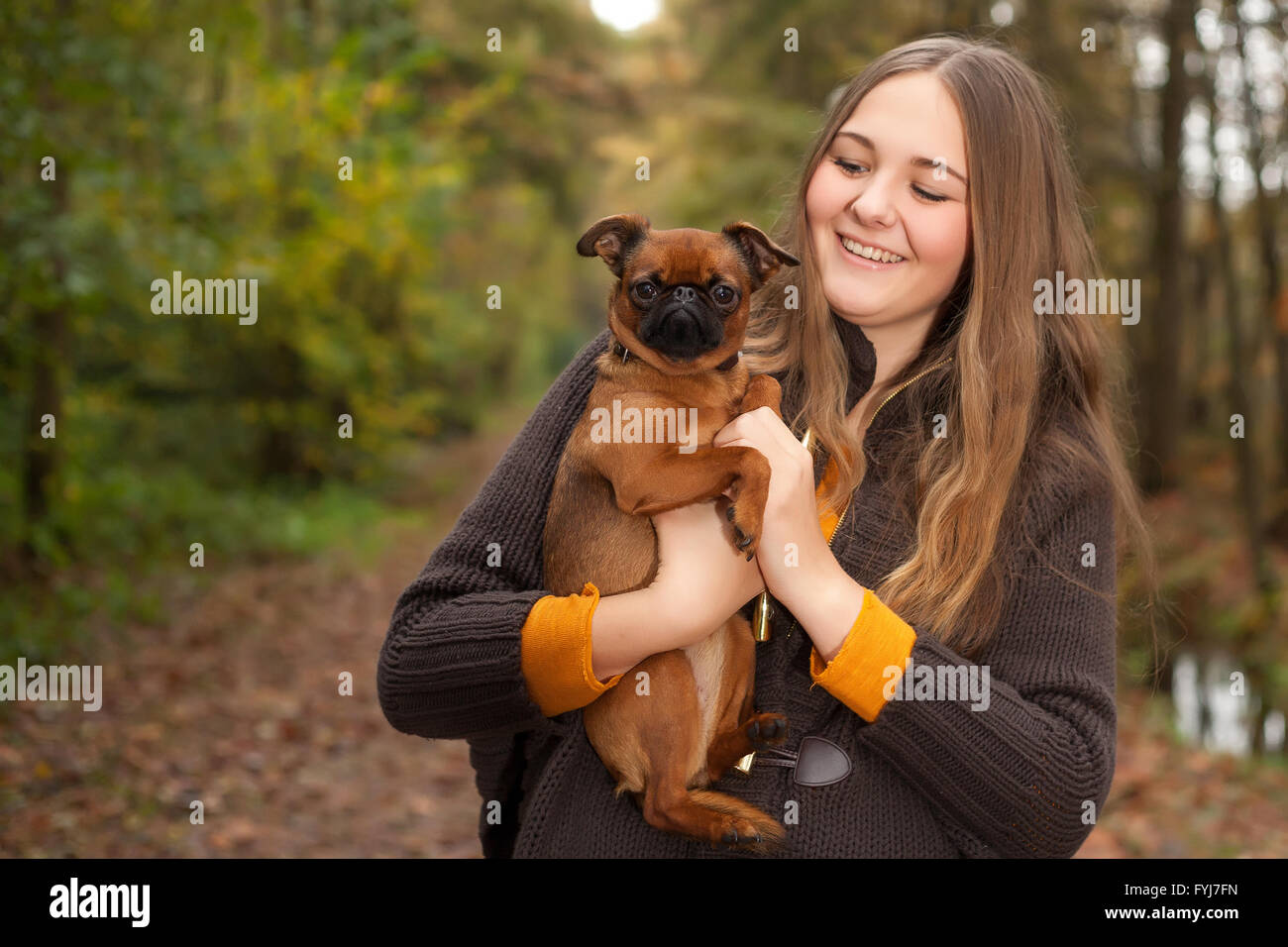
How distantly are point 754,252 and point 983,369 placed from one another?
0.71 m

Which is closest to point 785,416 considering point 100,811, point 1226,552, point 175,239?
point 100,811

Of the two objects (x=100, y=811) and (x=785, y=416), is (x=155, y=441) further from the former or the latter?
(x=785, y=416)

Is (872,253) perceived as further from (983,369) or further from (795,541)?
(795,541)

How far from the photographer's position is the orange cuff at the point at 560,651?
2.31m

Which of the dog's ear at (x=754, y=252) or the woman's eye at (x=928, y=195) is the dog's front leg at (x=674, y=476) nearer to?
the dog's ear at (x=754, y=252)

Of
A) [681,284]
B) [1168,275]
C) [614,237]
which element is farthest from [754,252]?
[1168,275]

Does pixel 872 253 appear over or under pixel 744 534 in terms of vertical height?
over

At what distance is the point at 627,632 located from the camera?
2361mm

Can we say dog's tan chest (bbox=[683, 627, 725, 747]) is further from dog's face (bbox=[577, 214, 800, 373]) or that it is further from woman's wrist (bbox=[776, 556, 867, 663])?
dog's face (bbox=[577, 214, 800, 373])

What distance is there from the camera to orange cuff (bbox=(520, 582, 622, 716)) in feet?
7.59

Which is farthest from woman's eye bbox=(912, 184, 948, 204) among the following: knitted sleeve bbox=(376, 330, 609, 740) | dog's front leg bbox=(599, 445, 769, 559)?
knitted sleeve bbox=(376, 330, 609, 740)

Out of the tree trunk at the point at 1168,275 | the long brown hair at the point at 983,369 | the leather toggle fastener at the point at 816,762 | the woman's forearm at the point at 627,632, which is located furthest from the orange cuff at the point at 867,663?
the tree trunk at the point at 1168,275

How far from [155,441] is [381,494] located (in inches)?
138

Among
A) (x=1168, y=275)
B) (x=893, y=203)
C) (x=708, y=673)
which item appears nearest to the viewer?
(x=708, y=673)
